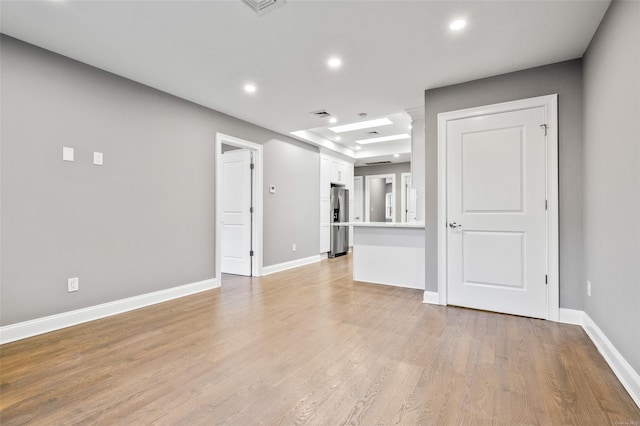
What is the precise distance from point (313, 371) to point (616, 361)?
197 cm

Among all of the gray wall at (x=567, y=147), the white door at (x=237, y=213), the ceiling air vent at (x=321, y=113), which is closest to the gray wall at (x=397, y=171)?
the ceiling air vent at (x=321, y=113)

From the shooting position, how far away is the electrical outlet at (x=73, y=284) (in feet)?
9.48

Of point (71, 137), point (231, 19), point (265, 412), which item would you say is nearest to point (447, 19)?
point (231, 19)

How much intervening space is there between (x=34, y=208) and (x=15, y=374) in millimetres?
1377

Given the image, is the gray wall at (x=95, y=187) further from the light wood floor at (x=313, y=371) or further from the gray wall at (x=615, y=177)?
the gray wall at (x=615, y=177)

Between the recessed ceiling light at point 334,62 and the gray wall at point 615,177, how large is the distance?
6.63ft

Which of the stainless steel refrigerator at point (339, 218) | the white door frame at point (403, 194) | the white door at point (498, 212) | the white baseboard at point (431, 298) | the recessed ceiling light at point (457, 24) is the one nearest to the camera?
the recessed ceiling light at point (457, 24)

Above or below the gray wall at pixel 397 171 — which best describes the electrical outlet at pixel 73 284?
below

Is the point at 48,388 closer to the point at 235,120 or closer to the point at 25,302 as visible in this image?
the point at 25,302

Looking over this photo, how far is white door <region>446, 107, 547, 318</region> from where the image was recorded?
9.96ft

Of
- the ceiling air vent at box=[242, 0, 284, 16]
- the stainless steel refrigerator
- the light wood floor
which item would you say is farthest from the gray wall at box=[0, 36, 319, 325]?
the stainless steel refrigerator

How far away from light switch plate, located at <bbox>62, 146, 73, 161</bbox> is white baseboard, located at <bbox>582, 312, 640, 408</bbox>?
179 inches

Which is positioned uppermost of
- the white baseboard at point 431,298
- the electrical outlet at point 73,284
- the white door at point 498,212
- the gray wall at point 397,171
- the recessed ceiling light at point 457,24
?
the recessed ceiling light at point 457,24

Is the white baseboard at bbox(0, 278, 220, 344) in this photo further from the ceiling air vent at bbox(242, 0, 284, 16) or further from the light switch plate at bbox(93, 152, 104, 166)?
the ceiling air vent at bbox(242, 0, 284, 16)
